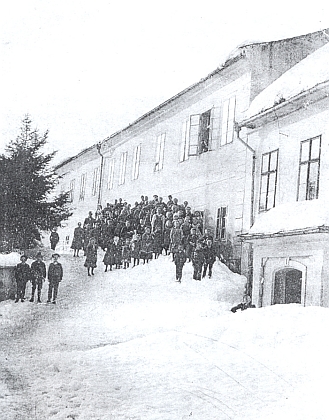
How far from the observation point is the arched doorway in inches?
93.6

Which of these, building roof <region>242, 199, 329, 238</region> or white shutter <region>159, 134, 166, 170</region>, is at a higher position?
white shutter <region>159, 134, 166, 170</region>

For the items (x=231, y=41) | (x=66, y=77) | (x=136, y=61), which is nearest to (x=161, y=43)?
(x=136, y=61)

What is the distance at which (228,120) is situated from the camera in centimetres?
268

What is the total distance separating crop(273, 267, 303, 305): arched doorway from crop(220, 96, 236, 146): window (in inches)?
28.5

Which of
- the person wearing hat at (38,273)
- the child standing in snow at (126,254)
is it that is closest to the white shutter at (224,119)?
the child standing in snow at (126,254)

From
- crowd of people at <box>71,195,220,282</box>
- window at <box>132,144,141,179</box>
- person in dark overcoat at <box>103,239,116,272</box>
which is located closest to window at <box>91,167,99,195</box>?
crowd of people at <box>71,195,220,282</box>

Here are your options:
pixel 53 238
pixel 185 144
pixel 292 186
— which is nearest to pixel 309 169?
pixel 292 186

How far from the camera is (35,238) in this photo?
249 cm

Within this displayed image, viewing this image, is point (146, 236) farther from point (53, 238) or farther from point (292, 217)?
point (292, 217)

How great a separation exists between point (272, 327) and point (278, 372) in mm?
253

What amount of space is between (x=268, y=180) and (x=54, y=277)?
1.18 metres

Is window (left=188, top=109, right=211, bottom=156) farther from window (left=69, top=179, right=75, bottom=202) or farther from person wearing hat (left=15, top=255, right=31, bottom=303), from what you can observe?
person wearing hat (left=15, top=255, right=31, bottom=303)

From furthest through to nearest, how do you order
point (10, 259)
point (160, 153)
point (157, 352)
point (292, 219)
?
point (160, 153), point (10, 259), point (292, 219), point (157, 352)

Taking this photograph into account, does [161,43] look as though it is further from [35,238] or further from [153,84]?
[35,238]
